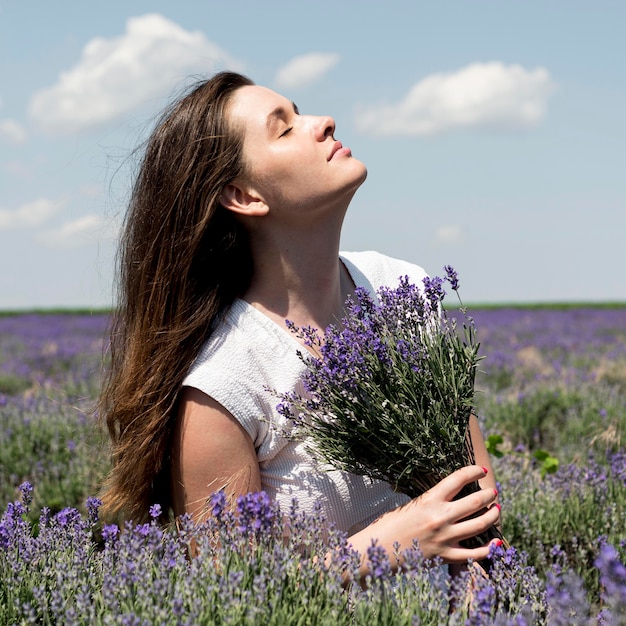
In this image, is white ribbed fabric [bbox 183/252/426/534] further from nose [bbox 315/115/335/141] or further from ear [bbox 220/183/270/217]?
nose [bbox 315/115/335/141]

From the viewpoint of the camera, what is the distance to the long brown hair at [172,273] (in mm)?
2576

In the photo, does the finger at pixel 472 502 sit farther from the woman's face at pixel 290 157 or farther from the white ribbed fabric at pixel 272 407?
the woman's face at pixel 290 157

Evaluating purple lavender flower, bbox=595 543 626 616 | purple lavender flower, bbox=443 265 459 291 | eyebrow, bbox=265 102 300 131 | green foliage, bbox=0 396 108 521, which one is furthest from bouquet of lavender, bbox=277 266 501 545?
green foliage, bbox=0 396 108 521

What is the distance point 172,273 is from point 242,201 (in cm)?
34

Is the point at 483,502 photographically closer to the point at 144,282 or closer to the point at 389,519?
the point at 389,519

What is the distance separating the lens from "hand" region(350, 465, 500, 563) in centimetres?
213

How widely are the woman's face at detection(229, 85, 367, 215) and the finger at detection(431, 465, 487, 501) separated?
2.92 ft

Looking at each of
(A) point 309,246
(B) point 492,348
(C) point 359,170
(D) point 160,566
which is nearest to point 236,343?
(A) point 309,246

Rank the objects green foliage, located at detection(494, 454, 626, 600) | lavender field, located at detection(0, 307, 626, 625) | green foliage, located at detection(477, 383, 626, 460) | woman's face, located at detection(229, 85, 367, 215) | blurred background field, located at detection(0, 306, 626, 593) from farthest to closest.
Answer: green foliage, located at detection(477, 383, 626, 460) → blurred background field, located at detection(0, 306, 626, 593) → green foliage, located at detection(494, 454, 626, 600) → woman's face, located at detection(229, 85, 367, 215) → lavender field, located at detection(0, 307, 626, 625)

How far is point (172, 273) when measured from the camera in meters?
2.67

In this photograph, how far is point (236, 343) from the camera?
255cm

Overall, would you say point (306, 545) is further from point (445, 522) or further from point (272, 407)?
point (272, 407)

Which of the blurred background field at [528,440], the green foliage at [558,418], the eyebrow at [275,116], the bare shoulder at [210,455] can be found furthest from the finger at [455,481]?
the green foliage at [558,418]

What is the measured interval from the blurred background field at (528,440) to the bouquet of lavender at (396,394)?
0.67ft
